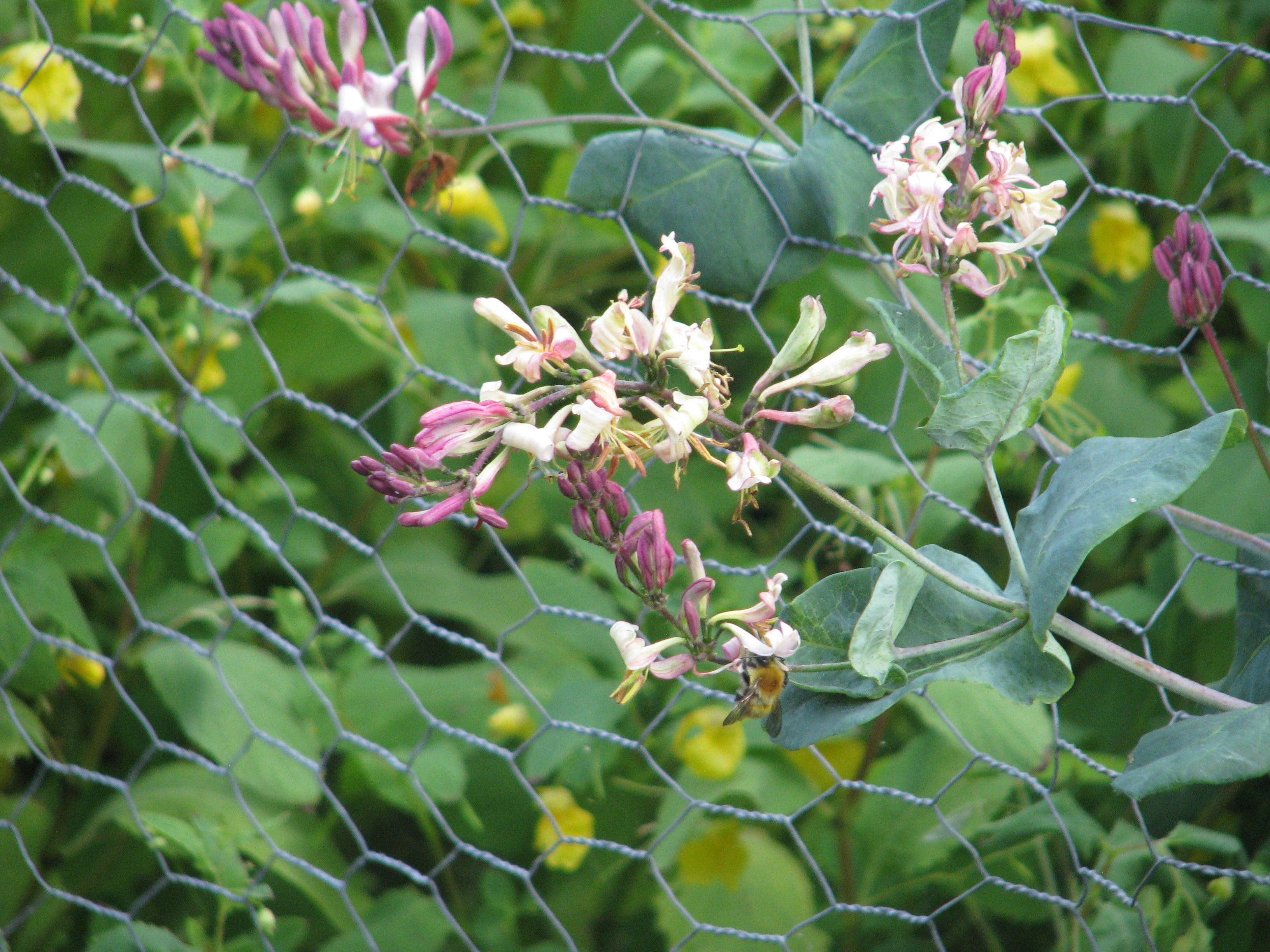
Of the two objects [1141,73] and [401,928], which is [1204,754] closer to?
[401,928]

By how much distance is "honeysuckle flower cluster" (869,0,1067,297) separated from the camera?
0.41m

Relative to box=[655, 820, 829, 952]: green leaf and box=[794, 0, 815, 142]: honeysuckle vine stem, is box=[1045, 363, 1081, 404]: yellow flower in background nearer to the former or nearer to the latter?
box=[794, 0, 815, 142]: honeysuckle vine stem

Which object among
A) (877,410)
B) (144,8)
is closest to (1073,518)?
(877,410)

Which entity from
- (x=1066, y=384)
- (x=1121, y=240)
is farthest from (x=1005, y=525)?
(x=1121, y=240)

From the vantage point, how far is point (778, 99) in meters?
1.18

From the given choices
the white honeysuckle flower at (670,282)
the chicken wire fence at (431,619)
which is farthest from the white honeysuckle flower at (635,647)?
the chicken wire fence at (431,619)

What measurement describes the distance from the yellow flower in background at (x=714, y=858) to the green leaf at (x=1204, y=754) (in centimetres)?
44

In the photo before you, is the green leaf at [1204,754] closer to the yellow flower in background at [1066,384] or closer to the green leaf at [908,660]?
the green leaf at [908,660]

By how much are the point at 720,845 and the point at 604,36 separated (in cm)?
83

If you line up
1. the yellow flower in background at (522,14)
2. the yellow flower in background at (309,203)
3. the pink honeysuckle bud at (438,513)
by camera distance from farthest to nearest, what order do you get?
the yellow flower in background at (522,14), the yellow flower in background at (309,203), the pink honeysuckle bud at (438,513)

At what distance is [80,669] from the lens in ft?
3.16

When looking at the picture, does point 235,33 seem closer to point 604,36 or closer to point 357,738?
point 357,738

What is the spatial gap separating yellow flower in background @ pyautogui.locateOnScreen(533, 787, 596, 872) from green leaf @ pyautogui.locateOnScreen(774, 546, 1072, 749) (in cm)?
41

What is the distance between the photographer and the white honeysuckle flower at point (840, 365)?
390 millimetres
